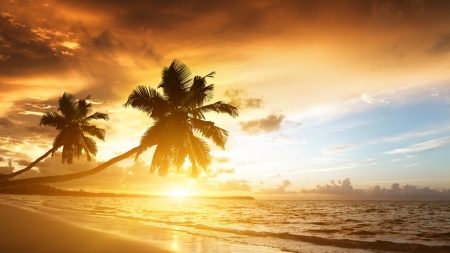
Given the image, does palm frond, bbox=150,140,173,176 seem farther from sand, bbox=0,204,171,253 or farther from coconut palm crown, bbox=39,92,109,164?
coconut palm crown, bbox=39,92,109,164

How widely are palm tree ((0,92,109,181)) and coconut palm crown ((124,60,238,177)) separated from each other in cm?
1493

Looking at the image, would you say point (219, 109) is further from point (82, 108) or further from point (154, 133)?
point (82, 108)

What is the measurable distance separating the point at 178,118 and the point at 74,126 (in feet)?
58.6

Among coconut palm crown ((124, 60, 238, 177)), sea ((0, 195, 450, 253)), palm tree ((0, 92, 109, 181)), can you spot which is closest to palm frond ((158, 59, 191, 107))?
coconut palm crown ((124, 60, 238, 177))

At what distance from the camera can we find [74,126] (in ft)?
105

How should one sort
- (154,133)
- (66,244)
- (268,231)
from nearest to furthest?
1. (66,244)
2. (268,231)
3. (154,133)

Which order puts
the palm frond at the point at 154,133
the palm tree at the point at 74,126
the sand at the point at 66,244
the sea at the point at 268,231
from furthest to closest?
1. the palm tree at the point at 74,126
2. the palm frond at the point at 154,133
3. the sea at the point at 268,231
4. the sand at the point at 66,244

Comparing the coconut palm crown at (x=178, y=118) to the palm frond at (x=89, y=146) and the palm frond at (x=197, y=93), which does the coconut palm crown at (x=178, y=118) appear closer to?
the palm frond at (x=197, y=93)

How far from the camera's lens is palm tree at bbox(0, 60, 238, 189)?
61.3 feet

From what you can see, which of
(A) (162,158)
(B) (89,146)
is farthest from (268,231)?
(B) (89,146)

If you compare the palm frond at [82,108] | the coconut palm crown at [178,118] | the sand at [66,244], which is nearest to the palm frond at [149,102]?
the coconut palm crown at [178,118]

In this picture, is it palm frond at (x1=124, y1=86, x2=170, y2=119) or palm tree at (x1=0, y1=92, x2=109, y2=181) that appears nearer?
palm frond at (x1=124, y1=86, x2=170, y2=119)

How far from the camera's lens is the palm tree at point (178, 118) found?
736 inches

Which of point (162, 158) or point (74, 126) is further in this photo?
point (74, 126)
